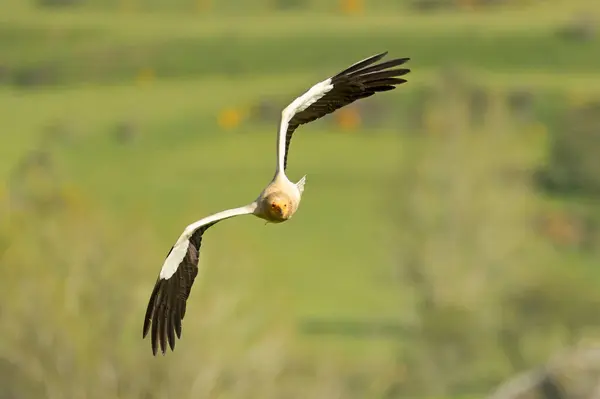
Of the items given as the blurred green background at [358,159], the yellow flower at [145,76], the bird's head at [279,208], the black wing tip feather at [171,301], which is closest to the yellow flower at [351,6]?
the blurred green background at [358,159]

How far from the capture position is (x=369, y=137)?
55.6m

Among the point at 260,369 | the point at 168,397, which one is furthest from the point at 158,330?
the point at 260,369

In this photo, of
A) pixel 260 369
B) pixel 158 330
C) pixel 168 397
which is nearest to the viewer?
pixel 158 330

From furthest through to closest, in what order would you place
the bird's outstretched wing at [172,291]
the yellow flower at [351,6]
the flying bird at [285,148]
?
the yellow flower at [351,6] → the bird's outstretched wing at [172,291] → the flying bird at [285,148]

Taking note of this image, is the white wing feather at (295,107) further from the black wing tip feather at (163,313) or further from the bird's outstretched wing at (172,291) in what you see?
the black wing tip feather at (163,313)

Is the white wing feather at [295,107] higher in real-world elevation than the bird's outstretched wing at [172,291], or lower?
higher

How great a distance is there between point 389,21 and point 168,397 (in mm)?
35279

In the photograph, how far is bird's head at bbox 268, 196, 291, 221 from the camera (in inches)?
436

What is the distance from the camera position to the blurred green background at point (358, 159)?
164 ft

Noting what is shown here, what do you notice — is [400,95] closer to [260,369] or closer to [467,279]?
[467,279]

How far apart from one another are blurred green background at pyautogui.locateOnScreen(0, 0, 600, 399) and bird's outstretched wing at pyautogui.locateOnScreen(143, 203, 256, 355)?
2541cm

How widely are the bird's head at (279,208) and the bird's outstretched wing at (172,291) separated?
131 cm

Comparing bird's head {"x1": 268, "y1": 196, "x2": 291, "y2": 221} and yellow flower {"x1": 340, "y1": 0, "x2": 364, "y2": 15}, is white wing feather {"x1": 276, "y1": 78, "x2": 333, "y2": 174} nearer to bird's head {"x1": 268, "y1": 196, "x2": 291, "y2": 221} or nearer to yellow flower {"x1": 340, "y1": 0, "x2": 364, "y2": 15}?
bird's head {"x1": 268, "y1": 196, "x2": 291, "y2": 221}

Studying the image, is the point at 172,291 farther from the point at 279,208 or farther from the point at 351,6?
the point at 351,6
